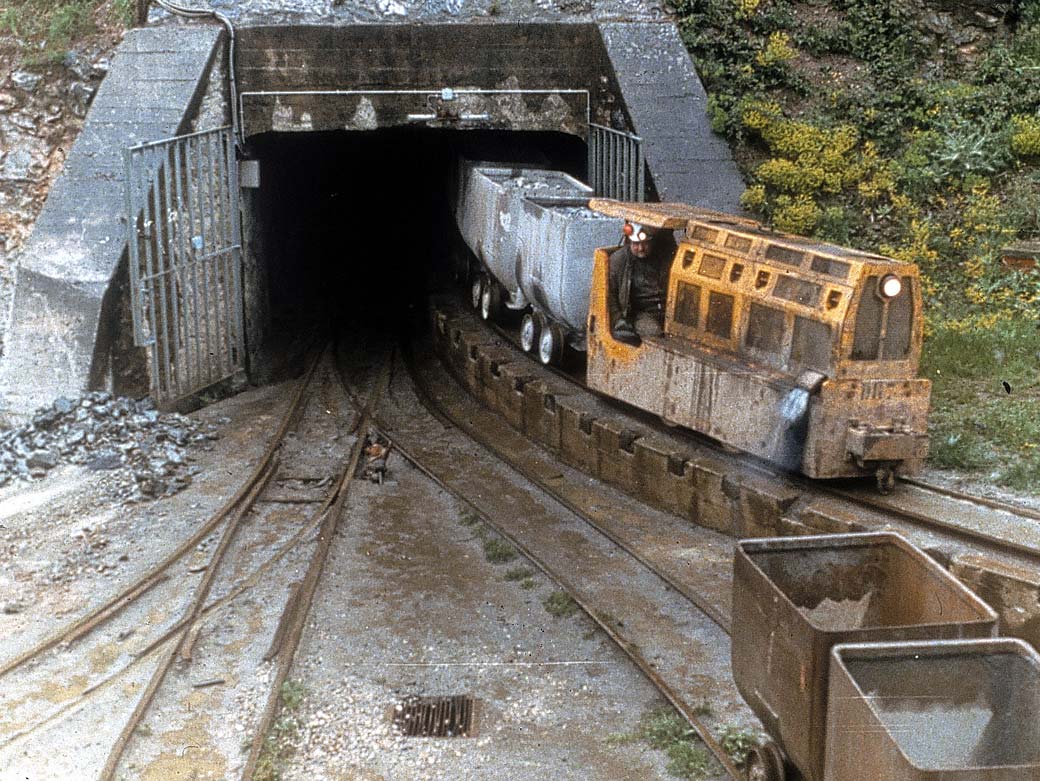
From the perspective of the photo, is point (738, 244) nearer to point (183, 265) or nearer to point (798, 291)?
point (798, 291)

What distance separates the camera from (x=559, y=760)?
825cm

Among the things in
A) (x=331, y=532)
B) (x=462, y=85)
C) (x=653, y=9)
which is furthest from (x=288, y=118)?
(x=331, y=532)

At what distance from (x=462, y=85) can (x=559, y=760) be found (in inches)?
477

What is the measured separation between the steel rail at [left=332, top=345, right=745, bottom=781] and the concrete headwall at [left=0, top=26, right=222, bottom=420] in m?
3.91

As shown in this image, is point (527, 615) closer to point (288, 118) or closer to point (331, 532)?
point (331, 532)

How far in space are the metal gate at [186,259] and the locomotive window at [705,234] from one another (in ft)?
23.3

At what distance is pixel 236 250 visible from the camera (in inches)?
686

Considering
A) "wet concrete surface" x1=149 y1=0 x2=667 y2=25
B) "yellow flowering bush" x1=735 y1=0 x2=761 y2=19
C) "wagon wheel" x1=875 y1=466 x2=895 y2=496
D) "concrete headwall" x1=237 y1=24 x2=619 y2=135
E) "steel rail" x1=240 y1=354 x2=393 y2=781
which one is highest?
"yellow flowering bush" x1=735 y1=0 x2=761 y2=19

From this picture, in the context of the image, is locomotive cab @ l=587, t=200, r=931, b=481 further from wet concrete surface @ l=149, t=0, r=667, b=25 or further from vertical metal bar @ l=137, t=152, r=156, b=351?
wet concrete surface @ l=149, t=0, r=667, b=25

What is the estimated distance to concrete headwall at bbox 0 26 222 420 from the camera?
15156 mm

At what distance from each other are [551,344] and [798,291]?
17.0ft

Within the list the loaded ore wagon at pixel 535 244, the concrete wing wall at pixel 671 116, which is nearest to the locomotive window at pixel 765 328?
the loaded ore wagon at pixel 535 244

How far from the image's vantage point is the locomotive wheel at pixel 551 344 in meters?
15.6

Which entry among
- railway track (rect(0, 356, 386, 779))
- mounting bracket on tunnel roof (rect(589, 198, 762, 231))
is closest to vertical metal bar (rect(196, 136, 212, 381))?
railway track (rect(0, 356, 386, 779))
